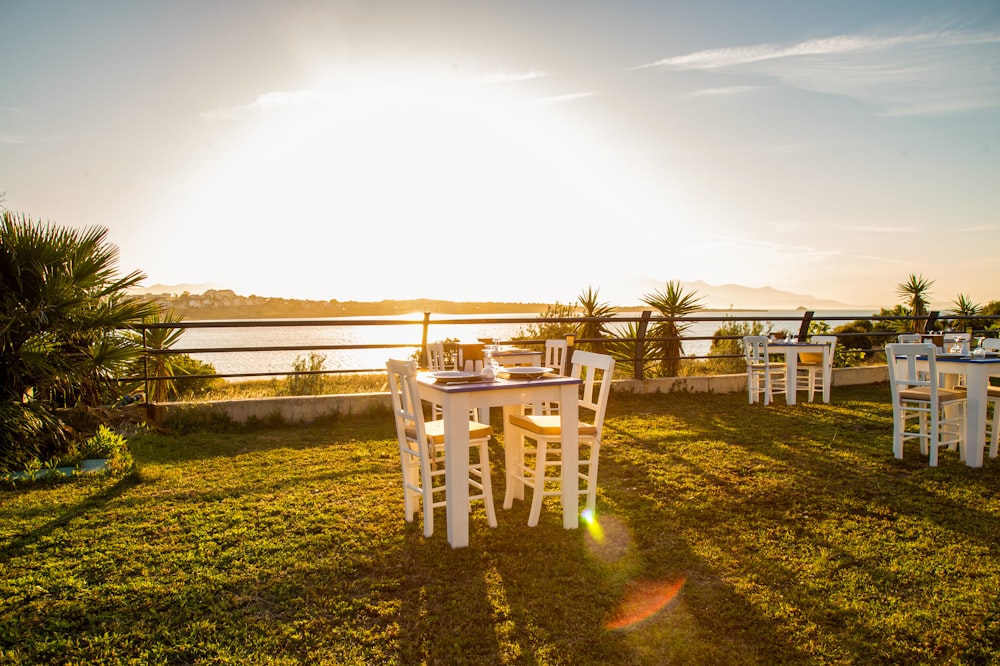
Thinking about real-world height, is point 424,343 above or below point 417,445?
above

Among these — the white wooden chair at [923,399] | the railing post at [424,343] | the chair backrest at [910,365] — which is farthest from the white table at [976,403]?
the railing post at [424,343]

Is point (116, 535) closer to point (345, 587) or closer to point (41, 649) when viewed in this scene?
point (41, 649)

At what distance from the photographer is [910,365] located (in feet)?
17.1

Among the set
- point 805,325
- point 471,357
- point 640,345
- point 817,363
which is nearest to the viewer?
point 471,357

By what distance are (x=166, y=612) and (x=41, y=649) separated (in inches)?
17.4

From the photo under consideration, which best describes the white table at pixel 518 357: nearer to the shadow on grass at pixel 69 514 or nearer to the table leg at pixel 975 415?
the shadow on grass at pixel 69 514

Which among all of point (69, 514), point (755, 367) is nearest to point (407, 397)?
point (69, 514)

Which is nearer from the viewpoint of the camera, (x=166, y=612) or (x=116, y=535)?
(x=166, y=612)

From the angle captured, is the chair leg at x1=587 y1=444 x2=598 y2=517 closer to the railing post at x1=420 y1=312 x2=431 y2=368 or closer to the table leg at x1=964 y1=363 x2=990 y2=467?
the table leg at x1=964 y1=363 x2=990 y2=467

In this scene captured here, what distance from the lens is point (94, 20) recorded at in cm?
854

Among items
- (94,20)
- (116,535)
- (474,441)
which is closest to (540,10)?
(94,20)

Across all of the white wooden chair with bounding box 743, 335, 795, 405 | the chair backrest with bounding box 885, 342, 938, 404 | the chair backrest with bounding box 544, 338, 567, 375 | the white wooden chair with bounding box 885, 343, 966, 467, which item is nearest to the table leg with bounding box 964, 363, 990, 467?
the white wooden chair with bounding box 885, 343, 966, 467

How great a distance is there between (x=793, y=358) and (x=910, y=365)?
2.88m

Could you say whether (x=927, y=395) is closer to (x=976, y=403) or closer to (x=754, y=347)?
(x=976, y=403)
